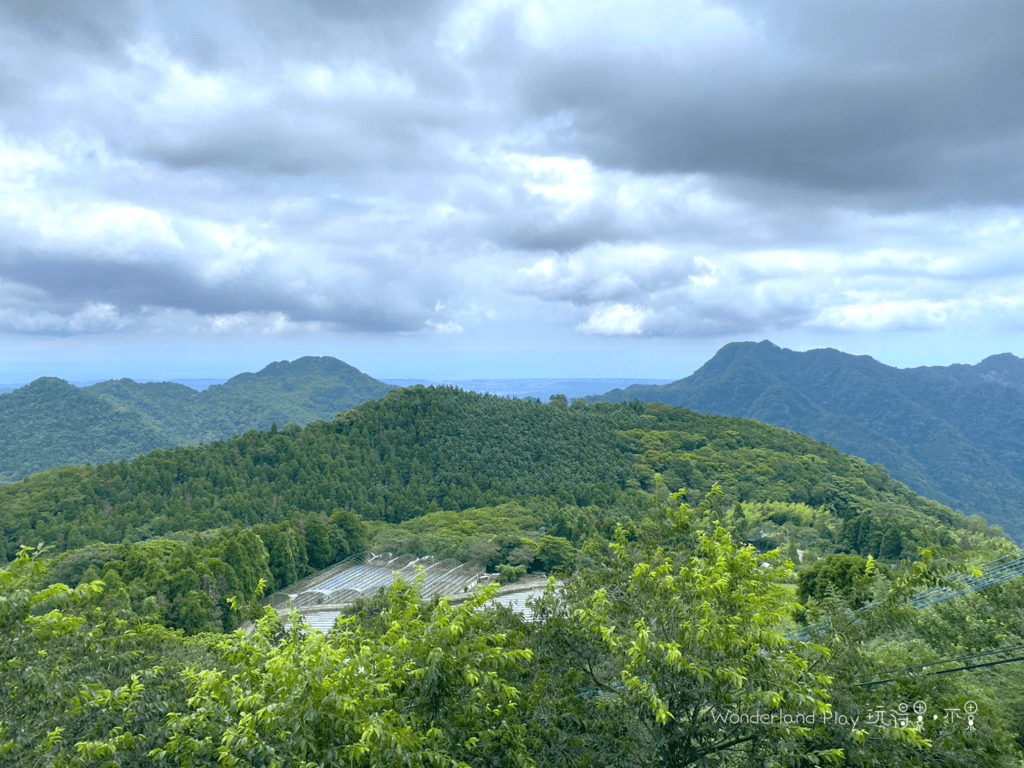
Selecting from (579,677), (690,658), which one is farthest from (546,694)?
(690,658)

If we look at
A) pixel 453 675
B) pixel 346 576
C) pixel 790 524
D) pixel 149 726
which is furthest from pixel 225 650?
pixel 790 524

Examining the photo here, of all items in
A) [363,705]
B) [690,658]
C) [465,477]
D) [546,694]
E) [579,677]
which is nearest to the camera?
[363,705]

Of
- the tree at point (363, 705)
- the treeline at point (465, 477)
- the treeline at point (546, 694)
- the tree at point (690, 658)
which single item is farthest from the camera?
the treeline at point (465, 477)

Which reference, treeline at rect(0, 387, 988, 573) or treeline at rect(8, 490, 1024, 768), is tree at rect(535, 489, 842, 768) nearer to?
treeline at rect(8, 490, 1024, 768)

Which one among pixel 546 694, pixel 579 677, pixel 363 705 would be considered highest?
pixel 363 705

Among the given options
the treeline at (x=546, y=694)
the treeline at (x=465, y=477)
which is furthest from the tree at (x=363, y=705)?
the treeline at (x=465, y=477)

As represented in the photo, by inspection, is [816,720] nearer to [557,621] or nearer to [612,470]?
[557,621]

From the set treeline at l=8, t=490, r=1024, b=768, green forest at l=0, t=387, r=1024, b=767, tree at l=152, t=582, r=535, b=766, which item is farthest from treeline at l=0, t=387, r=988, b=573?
tree at l=152, t=582, r=535, b=766

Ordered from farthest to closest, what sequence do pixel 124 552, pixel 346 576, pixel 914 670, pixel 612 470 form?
pixel 612 470 → pixel 346 576 → pixel 124 552 → pixel 914 670

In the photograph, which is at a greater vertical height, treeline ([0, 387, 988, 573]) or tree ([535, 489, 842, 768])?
tree ([535, 489, 842, 768])

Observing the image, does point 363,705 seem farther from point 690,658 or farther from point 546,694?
point 690,658

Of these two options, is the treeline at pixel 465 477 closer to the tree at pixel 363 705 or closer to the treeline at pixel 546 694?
the treeline at pixel 546 694
